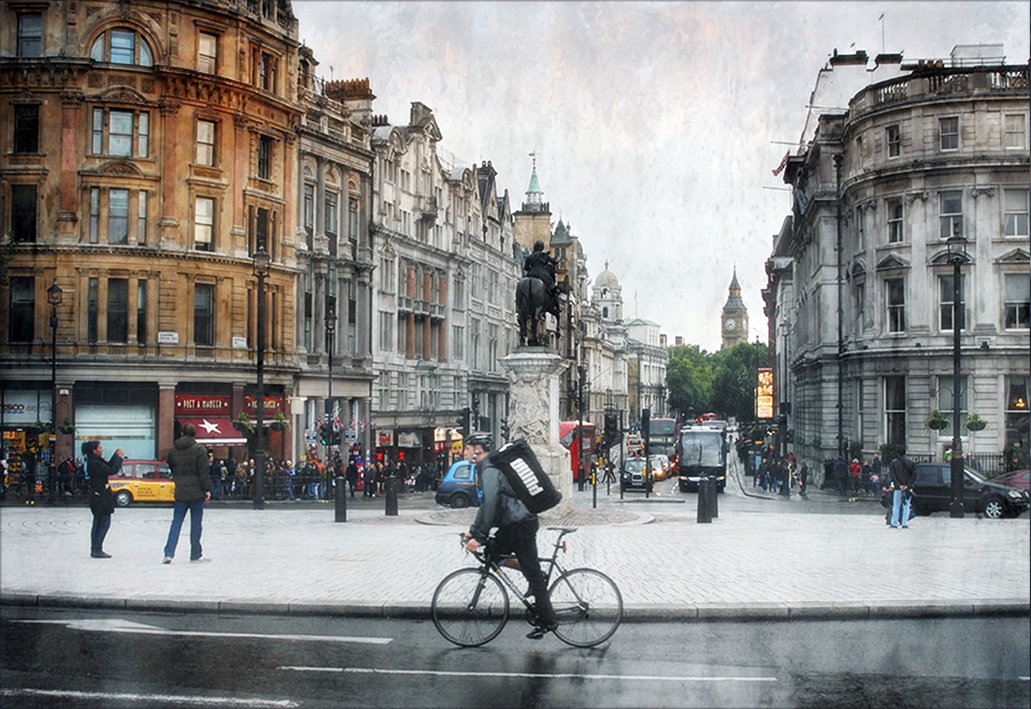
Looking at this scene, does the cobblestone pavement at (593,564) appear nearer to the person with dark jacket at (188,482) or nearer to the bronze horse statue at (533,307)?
the person with dark jacket at (188,482)

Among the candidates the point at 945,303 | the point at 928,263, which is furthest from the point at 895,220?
the point at 945,303

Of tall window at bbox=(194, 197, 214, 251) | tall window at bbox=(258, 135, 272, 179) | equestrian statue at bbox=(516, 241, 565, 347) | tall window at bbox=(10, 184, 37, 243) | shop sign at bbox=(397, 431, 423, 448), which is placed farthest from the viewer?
shop sign at bbox=(397, 431, 423, 448)

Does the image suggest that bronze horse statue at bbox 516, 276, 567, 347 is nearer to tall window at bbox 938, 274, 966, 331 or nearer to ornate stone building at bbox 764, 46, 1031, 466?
ornate stone building at bbox 764, 46, 1031, 466

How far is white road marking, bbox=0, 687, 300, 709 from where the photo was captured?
7.65m

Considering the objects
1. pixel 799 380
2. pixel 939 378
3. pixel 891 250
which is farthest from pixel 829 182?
pixel 939 378

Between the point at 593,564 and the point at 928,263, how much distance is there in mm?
22395

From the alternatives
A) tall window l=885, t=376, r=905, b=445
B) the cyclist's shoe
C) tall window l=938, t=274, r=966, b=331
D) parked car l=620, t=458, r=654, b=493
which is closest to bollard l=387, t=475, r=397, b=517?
the cyclist's shoe

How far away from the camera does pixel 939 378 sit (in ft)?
104

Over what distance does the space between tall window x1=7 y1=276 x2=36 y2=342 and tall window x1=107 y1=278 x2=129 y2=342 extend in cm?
215

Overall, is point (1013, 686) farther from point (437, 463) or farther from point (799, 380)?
point (799, 380)

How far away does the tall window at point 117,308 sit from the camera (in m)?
34.4

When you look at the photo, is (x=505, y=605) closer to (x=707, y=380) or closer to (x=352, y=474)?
(x=352, y=474)

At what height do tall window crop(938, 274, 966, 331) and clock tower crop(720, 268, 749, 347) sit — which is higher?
clock tower crop(720, 268, 749, 347)

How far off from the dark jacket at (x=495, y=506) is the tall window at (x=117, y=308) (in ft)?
91.1
